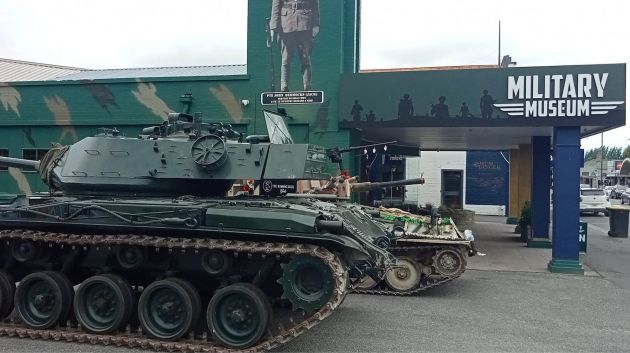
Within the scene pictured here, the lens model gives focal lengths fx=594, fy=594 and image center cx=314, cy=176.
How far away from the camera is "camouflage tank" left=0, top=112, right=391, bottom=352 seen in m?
6.96

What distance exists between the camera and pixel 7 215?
26.4 feet

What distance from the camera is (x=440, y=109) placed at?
14852 millimetres

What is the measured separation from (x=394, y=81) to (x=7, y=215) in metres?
9.85

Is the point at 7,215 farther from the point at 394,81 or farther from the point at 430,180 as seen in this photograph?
the point at 430,180

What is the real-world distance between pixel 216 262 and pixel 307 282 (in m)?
1.21

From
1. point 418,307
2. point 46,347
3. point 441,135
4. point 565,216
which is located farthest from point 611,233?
point 46,347

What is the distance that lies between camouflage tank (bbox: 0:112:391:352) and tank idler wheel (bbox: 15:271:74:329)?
0.02 meters

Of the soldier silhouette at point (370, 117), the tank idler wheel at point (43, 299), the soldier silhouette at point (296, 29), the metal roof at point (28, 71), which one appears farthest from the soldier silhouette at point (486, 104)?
the metal roof at point (28, 71)

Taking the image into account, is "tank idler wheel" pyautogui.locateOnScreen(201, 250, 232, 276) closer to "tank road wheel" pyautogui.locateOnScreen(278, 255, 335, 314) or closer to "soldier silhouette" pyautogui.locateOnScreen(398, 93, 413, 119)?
"tank road wheel" pyautogui.locateOnScreen(278, 255, 335, 314)

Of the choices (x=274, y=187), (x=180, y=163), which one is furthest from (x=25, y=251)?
(x=274, y=187)

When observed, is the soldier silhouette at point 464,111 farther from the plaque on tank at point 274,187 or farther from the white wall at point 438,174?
the white wall at point 438,174

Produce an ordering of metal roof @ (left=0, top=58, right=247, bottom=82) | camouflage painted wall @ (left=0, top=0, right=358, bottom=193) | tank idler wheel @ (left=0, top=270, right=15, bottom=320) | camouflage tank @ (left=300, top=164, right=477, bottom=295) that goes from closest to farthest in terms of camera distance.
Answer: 1. tank idler wheel @ (left=0, top=270, right=15, bottom=320)
2. camouflage tank @ (left=300, top=164, right=477, bottom=295)
3. camouflage painted wall @ (left=0, top=0, right=358, bottom=193)
4. metal roof @ (left=0, top=58, right=247, bottom=82)

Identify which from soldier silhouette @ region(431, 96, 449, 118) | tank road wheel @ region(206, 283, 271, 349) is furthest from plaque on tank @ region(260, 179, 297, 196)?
soldier silhouette @ region(431, 96, 449, 118)

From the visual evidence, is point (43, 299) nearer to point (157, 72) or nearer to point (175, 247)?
point (175, 247)
